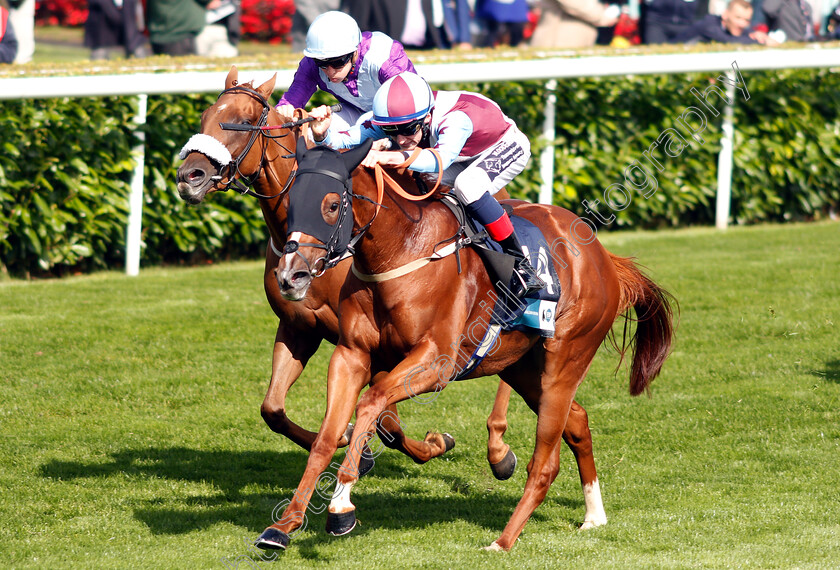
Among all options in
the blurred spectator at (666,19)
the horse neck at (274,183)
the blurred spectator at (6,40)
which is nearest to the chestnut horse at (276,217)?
the horse neck at (274,183)

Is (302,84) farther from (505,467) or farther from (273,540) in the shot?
(273,540)

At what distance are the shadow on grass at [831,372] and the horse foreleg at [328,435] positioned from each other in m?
3.97

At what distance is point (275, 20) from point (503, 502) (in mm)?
18423

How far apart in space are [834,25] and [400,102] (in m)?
13.6

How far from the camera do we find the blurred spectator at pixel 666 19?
14.7m

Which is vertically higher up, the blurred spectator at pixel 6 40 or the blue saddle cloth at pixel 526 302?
the blue saddle cloth at pixel 526 302

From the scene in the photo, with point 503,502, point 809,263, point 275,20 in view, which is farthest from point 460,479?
point 275,20

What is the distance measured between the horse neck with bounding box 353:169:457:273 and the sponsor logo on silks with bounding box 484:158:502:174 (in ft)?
2.79

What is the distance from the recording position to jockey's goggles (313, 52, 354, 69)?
17.9 ft

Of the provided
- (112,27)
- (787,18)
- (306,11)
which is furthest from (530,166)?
(112,27)

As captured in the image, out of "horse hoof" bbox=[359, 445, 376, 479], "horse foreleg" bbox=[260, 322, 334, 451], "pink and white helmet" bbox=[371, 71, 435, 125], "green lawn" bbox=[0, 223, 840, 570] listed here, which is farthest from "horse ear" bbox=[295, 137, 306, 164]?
"horse hoof" bbox=[359, 445, 376, 479]

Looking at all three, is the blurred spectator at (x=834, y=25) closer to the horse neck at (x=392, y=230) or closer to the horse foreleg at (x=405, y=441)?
the horse foreleg at (x=405, y=441)

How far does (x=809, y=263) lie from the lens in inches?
408

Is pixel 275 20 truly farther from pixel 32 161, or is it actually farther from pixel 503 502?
pixel 503 502
